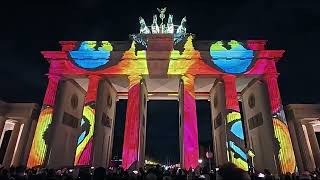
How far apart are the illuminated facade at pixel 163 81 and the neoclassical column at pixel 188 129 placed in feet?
0.36

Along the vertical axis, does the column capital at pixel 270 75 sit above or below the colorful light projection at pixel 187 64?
below

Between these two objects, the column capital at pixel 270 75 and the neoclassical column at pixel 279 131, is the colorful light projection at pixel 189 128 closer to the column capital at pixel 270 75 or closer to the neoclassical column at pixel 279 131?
the neoclassical column at pixel 279 131

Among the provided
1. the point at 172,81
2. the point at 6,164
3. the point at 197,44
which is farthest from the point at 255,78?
the point at 6,164

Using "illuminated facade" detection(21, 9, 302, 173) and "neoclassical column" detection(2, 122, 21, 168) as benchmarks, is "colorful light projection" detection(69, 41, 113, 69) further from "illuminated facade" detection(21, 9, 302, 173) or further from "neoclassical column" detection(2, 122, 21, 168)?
"neoclassical column" detection(2, 122, 21, 168)

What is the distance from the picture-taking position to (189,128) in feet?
89.9

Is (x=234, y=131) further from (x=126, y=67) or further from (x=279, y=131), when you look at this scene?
(x=126, y=67)

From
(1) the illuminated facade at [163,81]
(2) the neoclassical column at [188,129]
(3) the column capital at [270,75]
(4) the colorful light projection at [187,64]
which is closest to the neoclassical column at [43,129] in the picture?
(1) the illuminated facade at [163,81]

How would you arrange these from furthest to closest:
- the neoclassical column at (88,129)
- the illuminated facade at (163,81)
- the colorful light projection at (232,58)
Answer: the colorful light projection at (232,58), the illuminated facade at (163,81), the neoclassical column at (88,129)

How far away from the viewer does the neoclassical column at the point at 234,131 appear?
84.2ft

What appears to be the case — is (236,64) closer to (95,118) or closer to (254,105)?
(254,105)

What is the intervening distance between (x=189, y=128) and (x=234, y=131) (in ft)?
16.8

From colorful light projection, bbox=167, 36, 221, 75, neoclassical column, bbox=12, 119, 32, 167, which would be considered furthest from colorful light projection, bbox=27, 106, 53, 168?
colorful light projection, bbox=167, 36, 221, 75

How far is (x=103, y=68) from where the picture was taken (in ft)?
98.4

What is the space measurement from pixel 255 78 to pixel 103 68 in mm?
19801
